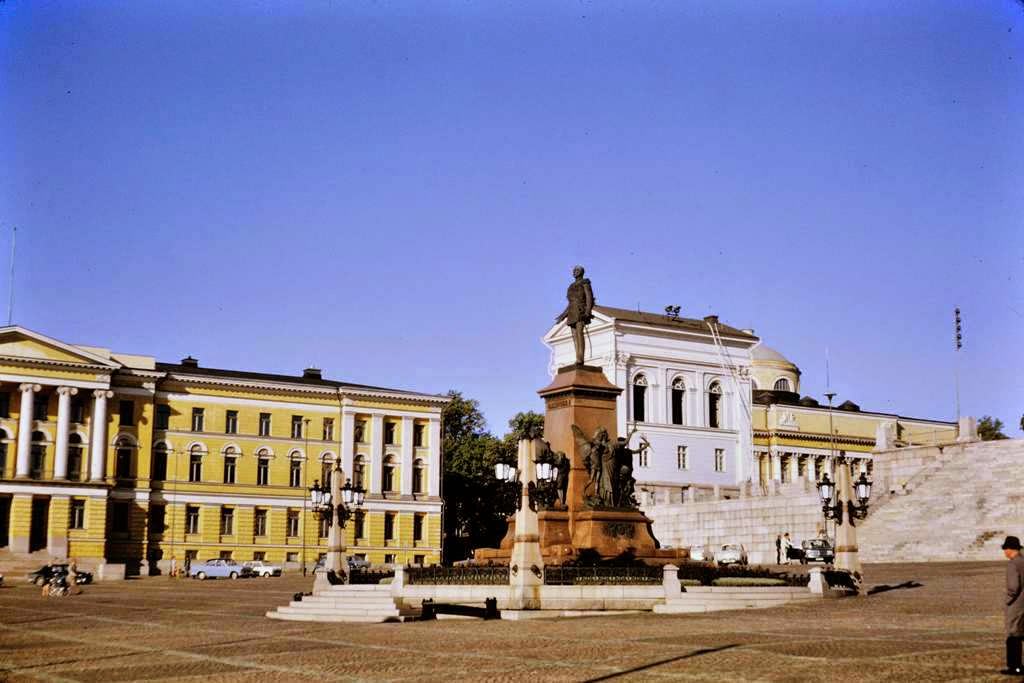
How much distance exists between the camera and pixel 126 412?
8394 cm

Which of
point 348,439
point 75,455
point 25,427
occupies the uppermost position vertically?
point 348,439

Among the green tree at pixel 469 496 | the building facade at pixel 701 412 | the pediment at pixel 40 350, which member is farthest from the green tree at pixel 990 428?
the pediment at pixel 40 350

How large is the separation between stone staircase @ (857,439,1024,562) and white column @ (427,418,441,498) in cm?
4505

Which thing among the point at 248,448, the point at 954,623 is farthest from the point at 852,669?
the point at 248,448

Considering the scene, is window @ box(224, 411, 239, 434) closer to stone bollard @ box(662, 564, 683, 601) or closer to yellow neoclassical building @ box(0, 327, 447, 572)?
yellow neoclassical building @ box(0, 327, 447, 572)

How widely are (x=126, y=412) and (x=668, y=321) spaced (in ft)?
144

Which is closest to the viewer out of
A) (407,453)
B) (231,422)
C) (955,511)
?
(955,511)

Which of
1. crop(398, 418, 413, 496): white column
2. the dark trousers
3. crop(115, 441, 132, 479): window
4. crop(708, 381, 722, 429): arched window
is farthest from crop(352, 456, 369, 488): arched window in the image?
the dark trousers

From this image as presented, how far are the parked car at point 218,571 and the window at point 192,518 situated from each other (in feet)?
35.1

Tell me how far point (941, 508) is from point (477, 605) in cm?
3043

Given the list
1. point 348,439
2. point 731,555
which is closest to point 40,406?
point 348,439

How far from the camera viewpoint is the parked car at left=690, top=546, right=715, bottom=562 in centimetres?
5752

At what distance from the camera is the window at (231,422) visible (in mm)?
88062

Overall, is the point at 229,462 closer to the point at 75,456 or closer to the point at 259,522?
the point at 259,522
